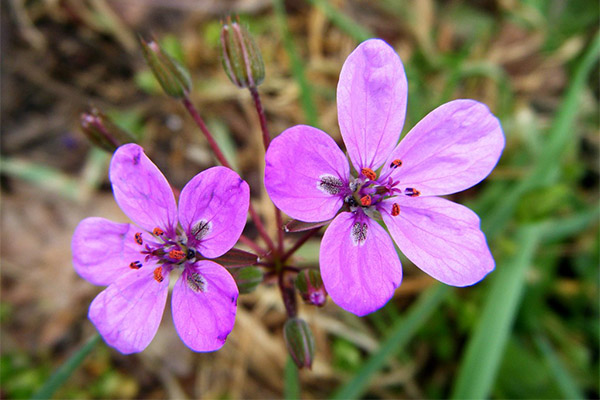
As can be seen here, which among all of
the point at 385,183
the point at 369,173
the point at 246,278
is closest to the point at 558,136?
the point at 385,183

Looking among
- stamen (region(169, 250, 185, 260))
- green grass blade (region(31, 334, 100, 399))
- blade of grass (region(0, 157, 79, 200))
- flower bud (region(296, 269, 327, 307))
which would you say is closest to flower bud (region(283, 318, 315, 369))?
flower bud (region(296, 269, 327, 307))

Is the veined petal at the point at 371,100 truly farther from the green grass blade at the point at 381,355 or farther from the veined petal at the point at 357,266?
the green grass blade at the point at 381,355

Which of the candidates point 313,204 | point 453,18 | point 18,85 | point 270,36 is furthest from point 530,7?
point 18,85

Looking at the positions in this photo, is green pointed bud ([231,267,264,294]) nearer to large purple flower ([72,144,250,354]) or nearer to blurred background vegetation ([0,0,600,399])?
large purple flower ([72,144,250,354])

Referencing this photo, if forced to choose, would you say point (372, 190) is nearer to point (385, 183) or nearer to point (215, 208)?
point (385, 183)

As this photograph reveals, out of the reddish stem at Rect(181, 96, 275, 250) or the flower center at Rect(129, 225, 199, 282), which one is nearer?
the flower center at Rect(129, 225, 199, 282)

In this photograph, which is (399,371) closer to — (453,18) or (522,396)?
(522,396)
